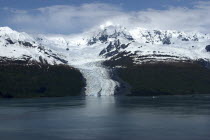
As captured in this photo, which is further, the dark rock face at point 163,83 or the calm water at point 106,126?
the dark rock face at point 163,83

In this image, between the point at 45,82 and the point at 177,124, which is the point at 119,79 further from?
the point at 177,124

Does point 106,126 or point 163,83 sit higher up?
point 163,83

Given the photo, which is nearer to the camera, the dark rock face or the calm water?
the calm water

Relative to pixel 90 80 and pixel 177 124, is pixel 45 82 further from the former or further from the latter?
pixel 177 124

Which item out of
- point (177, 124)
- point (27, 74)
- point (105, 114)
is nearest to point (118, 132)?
point (177, 124)

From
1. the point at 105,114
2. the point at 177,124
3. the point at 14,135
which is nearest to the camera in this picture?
the point at 14,135

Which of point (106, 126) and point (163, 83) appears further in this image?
point (163, 83)

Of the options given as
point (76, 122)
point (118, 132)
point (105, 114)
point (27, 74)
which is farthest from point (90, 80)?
point (118, 132)

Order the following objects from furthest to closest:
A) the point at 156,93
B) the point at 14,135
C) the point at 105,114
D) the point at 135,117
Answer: the point at 156,93 → the point at 105,114 → the point at 135,117 → the point at 14,135

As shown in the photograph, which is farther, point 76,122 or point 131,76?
point 131,76
